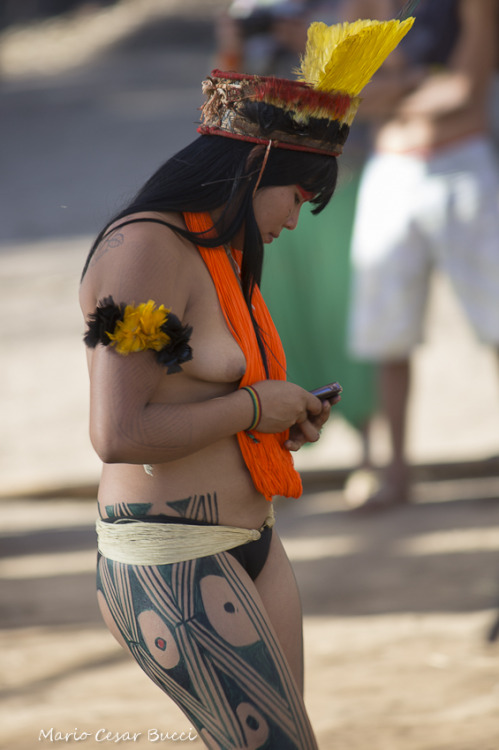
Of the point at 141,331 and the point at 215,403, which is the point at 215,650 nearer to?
the point at 215,403

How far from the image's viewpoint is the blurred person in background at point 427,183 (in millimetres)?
4316

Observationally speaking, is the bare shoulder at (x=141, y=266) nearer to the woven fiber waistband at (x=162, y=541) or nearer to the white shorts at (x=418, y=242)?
the woven fiber waistband at (x=162, y=541)

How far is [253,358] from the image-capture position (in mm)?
1893

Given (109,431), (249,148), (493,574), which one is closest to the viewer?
(109,431)

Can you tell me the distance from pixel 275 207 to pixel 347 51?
0.32m

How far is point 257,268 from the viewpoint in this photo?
1.99 meters

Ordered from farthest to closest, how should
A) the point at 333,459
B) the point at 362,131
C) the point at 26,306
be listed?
1. the point at 26,306
2. the point at 333,459
3. the point at 362,131

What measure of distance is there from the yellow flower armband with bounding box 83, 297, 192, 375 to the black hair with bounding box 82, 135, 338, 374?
0.61 ft

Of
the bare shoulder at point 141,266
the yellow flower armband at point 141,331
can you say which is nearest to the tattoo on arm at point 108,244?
the bare shoulder at point 141,266

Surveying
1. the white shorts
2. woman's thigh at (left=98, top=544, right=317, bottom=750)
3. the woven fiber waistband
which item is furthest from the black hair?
the white shorts

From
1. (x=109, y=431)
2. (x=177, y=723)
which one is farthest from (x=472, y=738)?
(x=109, y=431)

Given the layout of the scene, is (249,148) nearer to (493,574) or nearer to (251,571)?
(251,571)

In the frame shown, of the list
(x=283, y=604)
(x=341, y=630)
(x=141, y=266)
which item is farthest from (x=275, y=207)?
(x=341, y=630)

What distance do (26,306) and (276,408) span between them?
6540 millimetres
